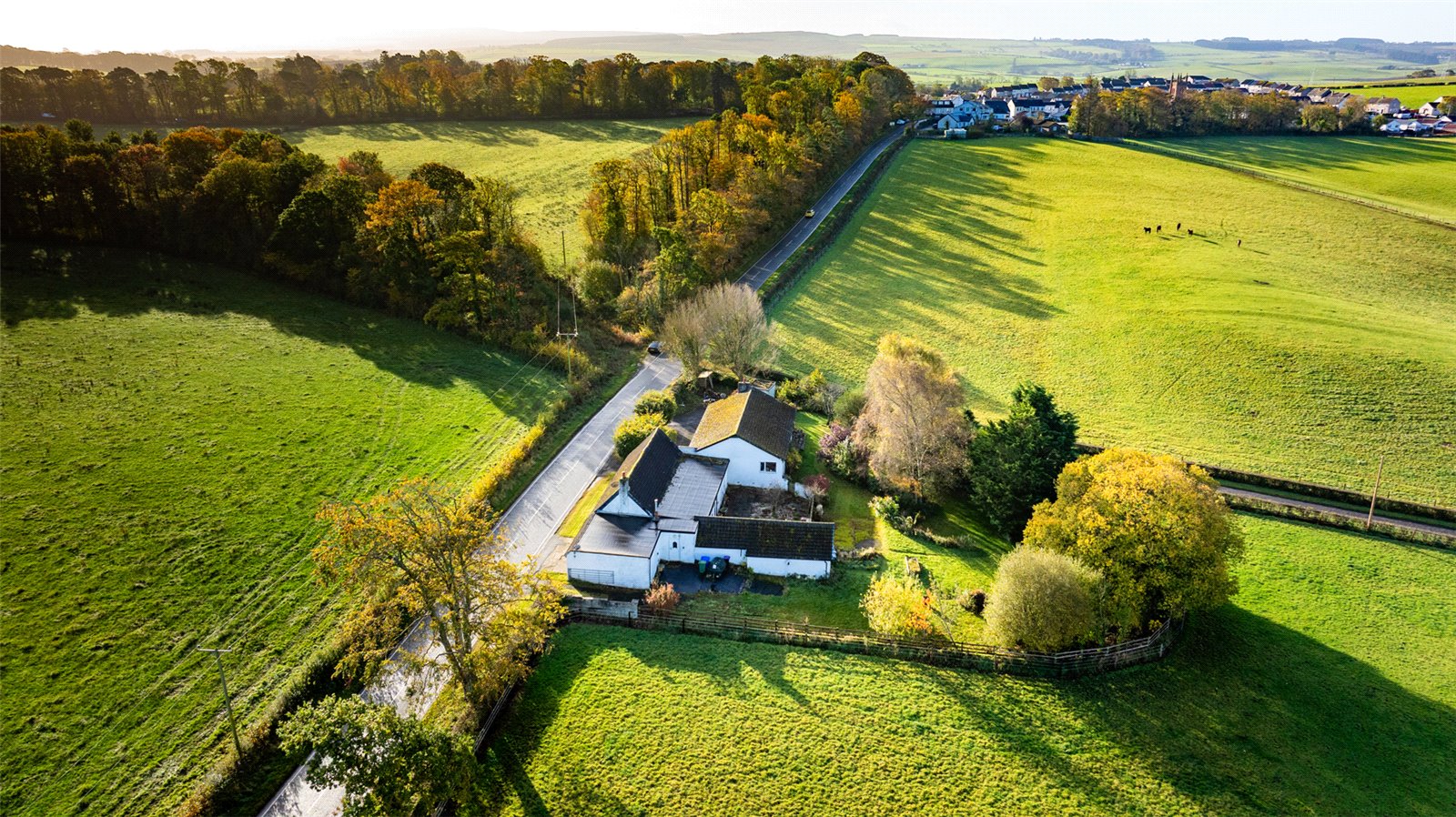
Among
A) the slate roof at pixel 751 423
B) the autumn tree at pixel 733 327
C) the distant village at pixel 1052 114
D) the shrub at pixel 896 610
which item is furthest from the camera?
the distant village at pixel 1052 114

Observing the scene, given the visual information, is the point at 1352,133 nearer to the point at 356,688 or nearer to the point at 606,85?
the point at 606,85

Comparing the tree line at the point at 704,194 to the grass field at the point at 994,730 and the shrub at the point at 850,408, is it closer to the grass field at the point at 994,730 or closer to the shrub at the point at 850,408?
→ the shrub at the point at 850,408

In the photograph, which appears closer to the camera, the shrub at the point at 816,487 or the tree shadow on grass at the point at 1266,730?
the tree shadow on grass at the point at 1266,730

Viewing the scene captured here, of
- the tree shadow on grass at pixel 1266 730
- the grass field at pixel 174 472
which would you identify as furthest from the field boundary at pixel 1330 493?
the grass field at pixel 174 472

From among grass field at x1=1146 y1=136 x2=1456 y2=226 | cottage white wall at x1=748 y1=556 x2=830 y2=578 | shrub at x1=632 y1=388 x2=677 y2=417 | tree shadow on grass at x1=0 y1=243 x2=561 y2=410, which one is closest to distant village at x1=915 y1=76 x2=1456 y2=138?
grass field at x1=1146 y1=136 x2=1456 y2=226

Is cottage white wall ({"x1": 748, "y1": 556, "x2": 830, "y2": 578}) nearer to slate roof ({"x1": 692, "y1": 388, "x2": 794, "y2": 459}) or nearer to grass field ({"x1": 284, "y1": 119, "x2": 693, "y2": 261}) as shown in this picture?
slate roof ({"x1": 692, "y1": 388, "x2": 794, "y2": 459})

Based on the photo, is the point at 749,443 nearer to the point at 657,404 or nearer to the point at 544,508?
the point at 657,404

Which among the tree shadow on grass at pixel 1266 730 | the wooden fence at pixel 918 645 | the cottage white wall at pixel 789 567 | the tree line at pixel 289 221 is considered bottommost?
the tree shadow on grass at pixel 1266 730
